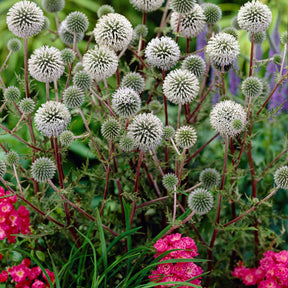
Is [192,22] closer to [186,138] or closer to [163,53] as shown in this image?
[163,53]

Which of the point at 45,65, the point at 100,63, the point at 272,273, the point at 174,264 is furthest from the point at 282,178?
the point at 45,65

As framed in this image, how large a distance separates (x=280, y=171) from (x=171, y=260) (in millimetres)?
523

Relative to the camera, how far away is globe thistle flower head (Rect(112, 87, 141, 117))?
1.29 m

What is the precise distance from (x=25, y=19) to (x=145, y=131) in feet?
1.96

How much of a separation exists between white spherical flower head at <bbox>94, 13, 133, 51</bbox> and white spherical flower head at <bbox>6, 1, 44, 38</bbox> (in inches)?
8.8

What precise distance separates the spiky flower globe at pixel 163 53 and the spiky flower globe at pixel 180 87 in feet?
0.21

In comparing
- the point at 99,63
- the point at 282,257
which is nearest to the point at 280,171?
the point at 282,257

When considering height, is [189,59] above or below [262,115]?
above

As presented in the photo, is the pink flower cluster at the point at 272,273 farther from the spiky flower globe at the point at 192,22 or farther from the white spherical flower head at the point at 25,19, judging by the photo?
the white spherical flower head at the point at 25,19

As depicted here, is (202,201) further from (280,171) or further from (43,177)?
(43,177)

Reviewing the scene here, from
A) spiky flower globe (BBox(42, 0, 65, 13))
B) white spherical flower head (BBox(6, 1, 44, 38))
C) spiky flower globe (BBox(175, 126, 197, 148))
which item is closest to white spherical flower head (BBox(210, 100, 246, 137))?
spiky flower globe (BBox(175, 126, 197, 148))

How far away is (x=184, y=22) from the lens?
4.83ft

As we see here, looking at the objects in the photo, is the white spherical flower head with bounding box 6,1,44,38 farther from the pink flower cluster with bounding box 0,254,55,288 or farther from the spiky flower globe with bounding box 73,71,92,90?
the pink flower cluster with bounding box 0,254,55,288

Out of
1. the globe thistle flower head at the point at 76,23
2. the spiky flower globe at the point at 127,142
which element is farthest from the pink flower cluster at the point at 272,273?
the globe thistle flower head at the point at 76,23
